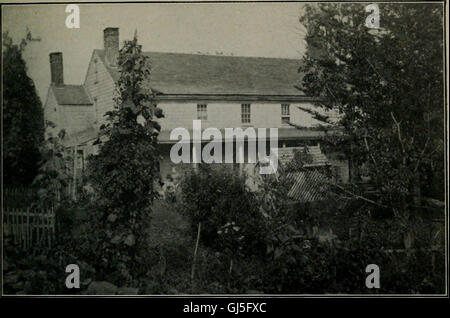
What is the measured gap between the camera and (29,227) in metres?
5.75

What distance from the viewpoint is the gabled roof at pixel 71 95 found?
5.88 meters

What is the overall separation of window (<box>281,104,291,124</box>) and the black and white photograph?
0.20 feet

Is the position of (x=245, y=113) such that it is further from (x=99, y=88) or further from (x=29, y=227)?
(x=29, y=227)

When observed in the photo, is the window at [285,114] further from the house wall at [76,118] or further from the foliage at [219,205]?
the house wall at [76,118]

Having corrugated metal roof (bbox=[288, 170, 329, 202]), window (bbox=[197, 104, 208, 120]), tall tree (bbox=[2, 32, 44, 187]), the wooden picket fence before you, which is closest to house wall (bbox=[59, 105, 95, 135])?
tall tree (bbox=[2, 32, 44, 187])

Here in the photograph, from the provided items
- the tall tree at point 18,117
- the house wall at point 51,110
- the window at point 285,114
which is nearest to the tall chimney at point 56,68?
the house wall at point 51,110

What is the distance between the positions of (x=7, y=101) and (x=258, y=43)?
330 cm

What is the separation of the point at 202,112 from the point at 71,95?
5.78ft

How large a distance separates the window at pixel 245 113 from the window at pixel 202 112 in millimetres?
497

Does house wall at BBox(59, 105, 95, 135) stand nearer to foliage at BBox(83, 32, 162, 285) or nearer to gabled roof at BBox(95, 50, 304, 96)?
foliage at BBox(83, 32, 162, 285)

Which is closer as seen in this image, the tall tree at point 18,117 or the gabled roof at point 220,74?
the tall tree at point 18,117
